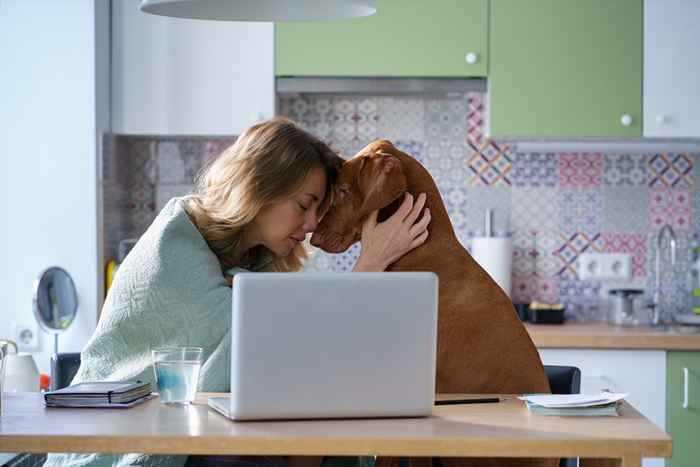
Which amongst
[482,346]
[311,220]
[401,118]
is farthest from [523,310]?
[482,346]

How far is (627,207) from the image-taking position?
3.82 m

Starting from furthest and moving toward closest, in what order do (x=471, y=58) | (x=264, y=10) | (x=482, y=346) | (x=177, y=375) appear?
(x=471, y=58) < (x=264, y=10) < (x=482, y=346) < (x=177, y=375)

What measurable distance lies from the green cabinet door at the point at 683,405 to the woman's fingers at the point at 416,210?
64.5 inches

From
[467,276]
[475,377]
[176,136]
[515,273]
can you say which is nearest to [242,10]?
[467,276]

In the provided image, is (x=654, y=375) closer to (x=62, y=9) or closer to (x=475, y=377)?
(x=475, y=377)

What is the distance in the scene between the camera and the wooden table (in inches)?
52.2

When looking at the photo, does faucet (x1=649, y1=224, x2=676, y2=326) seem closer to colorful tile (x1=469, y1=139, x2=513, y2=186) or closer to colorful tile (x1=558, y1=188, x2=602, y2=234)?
colorful tile (x1=558, y1=188, x2=602, y2=234)

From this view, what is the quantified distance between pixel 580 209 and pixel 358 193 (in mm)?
1968

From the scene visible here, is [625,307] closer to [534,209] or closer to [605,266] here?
[605,266]

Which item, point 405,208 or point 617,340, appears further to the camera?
point 617,340

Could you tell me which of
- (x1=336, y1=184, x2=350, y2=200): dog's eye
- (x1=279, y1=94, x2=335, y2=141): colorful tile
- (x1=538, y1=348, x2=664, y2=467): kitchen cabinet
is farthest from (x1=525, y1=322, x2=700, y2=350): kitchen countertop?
(x1=336, y1=184, x2=350, y2=200): dog's eye

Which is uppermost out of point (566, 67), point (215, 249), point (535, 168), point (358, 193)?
point (566, 67)

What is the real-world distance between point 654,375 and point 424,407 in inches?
81.3

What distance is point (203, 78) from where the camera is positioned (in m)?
3.49
